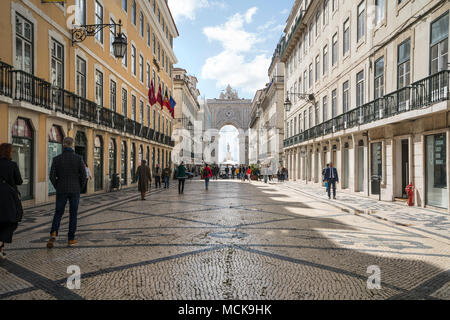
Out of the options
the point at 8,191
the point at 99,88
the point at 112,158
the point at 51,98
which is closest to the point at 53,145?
the point at 51,98

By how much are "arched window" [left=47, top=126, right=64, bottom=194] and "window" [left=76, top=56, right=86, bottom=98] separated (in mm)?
2539

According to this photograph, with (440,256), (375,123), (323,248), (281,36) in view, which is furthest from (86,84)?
(281,36)

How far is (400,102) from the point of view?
499 inches

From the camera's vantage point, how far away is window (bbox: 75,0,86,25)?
594 inches

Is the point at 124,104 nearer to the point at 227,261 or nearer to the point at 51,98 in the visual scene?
the point at 51,98

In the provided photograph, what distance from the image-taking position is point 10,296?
3365 mm

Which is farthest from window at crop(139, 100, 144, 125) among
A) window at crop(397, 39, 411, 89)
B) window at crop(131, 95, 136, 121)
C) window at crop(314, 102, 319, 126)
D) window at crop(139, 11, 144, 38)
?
window at crop(397, 39, 411, 89)

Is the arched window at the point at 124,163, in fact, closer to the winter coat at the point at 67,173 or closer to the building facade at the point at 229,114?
the winter coat at the point at 67,173

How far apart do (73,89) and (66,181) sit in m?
10.7

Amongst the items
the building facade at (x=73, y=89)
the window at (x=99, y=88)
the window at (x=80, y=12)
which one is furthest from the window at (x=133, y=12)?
the window at (x=80, y=12)

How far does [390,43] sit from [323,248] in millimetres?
12025

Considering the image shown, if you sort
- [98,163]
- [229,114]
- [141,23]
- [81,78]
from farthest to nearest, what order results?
[229,114] < [141,23] < [98,163] < [81,78]
